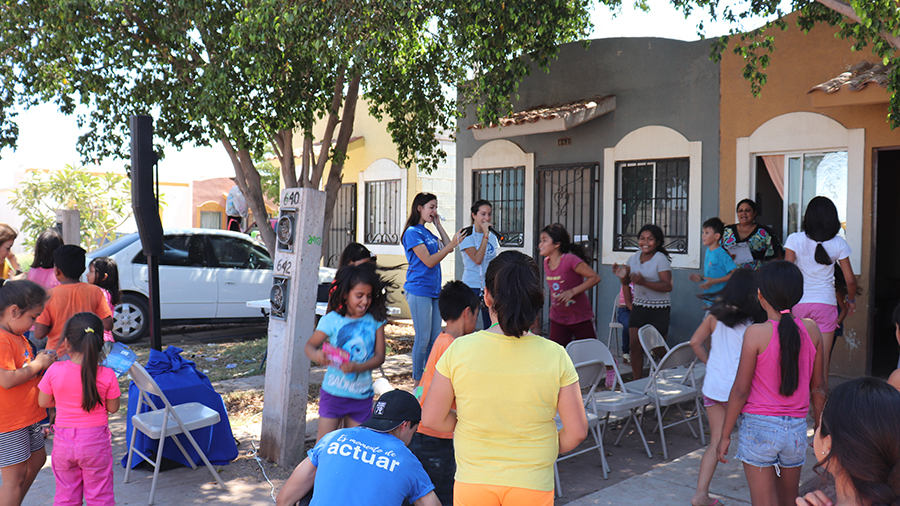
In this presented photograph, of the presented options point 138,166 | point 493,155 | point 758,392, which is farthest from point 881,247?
point 138,166

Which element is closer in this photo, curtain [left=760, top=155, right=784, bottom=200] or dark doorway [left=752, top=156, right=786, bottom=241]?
curtain [left=760, top=155, right=784, bottom=200]

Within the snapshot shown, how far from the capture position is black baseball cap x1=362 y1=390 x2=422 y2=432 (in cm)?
228

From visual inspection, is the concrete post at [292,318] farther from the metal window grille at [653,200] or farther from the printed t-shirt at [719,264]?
the metal window grille at [653,200]

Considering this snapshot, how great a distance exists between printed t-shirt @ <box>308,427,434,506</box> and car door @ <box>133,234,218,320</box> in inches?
324

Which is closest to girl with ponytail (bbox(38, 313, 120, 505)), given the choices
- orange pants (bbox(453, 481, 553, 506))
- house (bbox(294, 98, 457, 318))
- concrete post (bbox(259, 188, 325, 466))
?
concrete post (bbox(259, 188, 325, 466))

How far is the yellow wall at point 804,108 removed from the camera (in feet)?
22.1

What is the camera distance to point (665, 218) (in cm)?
838

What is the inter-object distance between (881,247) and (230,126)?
31.6 ft

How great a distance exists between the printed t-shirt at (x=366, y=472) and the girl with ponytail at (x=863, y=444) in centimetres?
110

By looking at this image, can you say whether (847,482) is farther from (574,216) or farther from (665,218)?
(574,216)

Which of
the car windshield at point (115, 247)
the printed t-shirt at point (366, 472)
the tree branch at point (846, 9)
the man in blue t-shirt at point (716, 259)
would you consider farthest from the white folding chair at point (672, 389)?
the car windshield at point (115, 247)

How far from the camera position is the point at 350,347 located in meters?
3.83

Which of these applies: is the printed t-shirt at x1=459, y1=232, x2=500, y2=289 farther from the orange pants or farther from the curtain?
the orange pants

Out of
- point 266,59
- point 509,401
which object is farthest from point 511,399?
point 266,59
